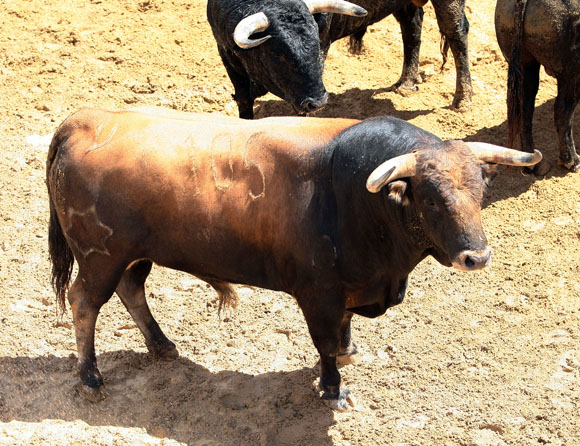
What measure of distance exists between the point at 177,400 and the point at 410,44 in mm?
5420

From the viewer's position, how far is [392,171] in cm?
484

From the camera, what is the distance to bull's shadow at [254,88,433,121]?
9422mm

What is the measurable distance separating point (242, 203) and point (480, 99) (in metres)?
4.82

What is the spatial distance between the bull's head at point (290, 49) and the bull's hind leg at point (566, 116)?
6.92 feet

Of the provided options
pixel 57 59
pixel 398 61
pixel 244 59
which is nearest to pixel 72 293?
pixel 244 59

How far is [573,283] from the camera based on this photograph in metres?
7.10

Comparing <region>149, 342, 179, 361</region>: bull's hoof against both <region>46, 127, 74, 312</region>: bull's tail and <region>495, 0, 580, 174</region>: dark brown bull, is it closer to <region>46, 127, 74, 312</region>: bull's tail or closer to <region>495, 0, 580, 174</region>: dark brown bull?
<region>46, 127, 74, 312</region>: bull's tail

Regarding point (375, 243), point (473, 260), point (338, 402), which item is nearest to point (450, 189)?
point (473, 260)

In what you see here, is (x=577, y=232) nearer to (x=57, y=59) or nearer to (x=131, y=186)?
(x=131, y=186)

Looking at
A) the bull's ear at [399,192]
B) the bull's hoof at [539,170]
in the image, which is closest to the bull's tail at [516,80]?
the bull's hoof at [539,170]

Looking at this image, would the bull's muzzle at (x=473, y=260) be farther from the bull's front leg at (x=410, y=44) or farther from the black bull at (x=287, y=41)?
the bull's front leg at (x=410, y=44)

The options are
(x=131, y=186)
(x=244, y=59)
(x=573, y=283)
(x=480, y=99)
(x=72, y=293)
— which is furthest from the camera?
(x=480, y=99)

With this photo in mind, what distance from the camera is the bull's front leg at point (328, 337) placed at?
5574 mm

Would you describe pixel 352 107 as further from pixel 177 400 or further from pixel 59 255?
pixel 177 400
